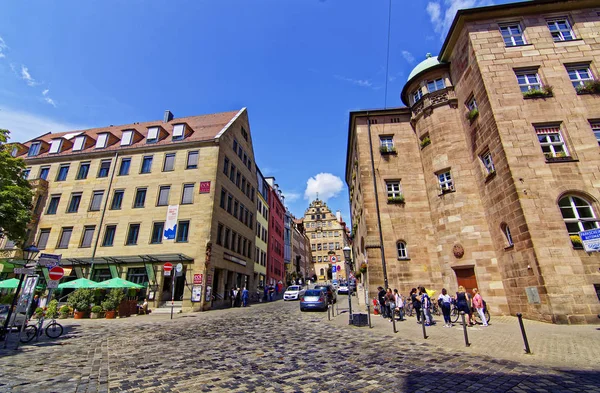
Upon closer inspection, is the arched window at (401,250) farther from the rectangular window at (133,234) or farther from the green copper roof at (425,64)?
the rectangular window at (133,234)

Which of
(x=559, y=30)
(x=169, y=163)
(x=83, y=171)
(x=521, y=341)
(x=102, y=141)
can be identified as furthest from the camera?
(x=102, y=141)

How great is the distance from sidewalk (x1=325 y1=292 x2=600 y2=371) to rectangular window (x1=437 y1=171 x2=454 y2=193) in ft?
26.4

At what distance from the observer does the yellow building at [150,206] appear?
73.9 feet

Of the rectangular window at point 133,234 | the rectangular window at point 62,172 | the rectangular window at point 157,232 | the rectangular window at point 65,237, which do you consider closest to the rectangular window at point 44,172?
the rectangular window at point 62,172

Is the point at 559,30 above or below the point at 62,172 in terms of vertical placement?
above

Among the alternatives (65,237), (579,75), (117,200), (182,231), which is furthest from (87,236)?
(579,75)

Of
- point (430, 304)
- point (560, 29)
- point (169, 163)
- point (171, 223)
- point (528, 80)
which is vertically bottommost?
point (430, 304)

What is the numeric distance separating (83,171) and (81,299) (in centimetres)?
1458

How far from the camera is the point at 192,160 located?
2559 centimetres

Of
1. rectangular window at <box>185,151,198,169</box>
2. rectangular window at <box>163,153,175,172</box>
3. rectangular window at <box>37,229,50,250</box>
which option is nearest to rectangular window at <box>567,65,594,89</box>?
rectangular window at <box>185,151,198,169</box>

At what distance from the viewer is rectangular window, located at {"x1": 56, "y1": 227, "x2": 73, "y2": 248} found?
2459 cm

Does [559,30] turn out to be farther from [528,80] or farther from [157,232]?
[157,232]

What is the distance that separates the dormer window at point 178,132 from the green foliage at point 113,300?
14663 mm

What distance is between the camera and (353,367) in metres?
6.36
